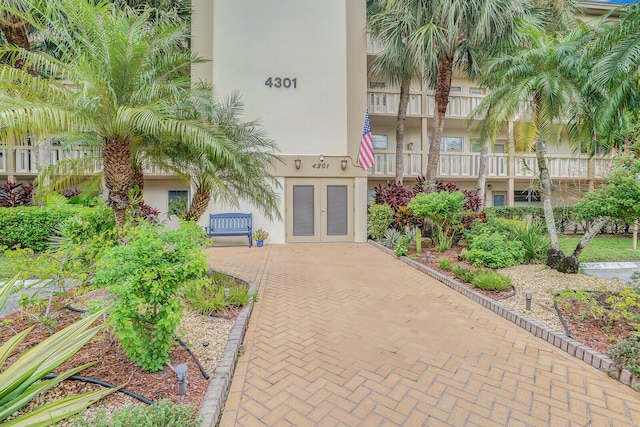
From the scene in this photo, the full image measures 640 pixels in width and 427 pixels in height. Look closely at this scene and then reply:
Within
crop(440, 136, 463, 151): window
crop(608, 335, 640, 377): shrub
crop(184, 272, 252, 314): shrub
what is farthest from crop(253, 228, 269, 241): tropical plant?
crop(440, 136, 463, 151): window

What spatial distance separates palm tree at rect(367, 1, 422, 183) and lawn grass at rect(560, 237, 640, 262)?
640cm

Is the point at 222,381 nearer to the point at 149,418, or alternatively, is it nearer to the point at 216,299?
the point at 149,418

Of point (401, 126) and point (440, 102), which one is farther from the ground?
point (440, 102)

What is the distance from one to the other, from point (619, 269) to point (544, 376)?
660cm

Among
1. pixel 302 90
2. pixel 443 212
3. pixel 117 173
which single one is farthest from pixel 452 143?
pixel 117 173

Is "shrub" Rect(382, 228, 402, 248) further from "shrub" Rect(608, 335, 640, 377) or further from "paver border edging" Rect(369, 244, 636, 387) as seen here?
"shrub" Rect(608, 335, 640, 377)

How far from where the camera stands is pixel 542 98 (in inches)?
237

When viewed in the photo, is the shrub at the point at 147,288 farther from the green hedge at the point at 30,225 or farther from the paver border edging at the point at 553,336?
the green hedge at the point at 30,225

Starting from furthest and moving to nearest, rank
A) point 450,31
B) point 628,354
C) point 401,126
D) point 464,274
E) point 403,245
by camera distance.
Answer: point 401,126, point 403,245, point 450,31, point 464,274, point 628,354

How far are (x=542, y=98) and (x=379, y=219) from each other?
596 cm

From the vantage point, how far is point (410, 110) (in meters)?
14.1

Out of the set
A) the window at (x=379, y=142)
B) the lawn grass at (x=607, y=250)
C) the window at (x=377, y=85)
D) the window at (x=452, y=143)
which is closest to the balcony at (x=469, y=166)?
the window at (x=379, y=142)

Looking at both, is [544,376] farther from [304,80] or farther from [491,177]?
[491,177]

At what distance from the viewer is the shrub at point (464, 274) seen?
226 inches
